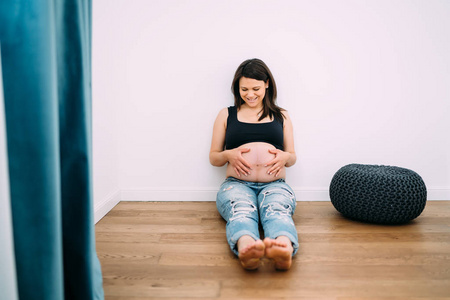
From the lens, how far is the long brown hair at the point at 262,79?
187 cm

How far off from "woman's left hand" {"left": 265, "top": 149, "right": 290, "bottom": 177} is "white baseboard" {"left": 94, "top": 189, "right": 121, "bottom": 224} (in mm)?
1039

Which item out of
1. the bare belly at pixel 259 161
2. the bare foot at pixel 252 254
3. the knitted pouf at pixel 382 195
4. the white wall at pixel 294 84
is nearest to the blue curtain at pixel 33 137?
the bare foot at pixel 252 254

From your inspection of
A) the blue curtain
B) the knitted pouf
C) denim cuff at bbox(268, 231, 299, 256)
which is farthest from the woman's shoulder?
the blue curtain

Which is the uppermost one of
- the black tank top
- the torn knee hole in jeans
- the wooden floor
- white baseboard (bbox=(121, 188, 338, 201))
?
the black tank top

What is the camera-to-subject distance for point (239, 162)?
174 cm

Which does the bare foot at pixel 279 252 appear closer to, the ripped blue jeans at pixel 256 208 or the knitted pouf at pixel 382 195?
the ripped blue jeans at pixel 256 208

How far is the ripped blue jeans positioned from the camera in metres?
1.28

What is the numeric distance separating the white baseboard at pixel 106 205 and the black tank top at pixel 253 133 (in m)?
0.87

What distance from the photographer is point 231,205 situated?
Answer: 4.98 ft

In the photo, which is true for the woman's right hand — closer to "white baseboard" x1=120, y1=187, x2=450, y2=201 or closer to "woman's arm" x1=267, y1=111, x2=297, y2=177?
"woman's arm" x1=267, y1=111, x2=297, y2=177

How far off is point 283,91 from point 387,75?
741 millimetres

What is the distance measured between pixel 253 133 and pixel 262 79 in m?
0.35

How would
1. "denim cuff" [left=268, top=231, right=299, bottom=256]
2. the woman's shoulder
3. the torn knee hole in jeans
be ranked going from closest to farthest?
"denim cuff" [left=268, top=231, right=299, bottom=256] < the torn knee hole in jeans < the woman's shoulder

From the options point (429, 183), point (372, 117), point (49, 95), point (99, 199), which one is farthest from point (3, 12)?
point (429, 183)
